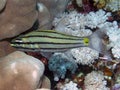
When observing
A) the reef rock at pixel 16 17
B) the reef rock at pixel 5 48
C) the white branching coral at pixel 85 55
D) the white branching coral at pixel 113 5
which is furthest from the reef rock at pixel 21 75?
the white branching coral at pixel 113 5

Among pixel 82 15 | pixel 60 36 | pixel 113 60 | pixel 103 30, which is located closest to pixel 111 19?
pixel 82 15

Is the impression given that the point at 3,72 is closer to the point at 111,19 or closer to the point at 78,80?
the point at 78,80

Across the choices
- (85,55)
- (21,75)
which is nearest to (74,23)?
(85,55)

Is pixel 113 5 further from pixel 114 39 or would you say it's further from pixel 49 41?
pixel 49 41

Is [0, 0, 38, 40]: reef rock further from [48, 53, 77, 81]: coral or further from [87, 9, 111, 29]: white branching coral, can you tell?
[87, 9, 111, 29]: white branching coral

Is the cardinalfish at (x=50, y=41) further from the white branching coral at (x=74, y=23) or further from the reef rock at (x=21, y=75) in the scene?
the white branching coral at (x=74, y=23)

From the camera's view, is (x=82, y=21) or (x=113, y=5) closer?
(x=82, y=21)
